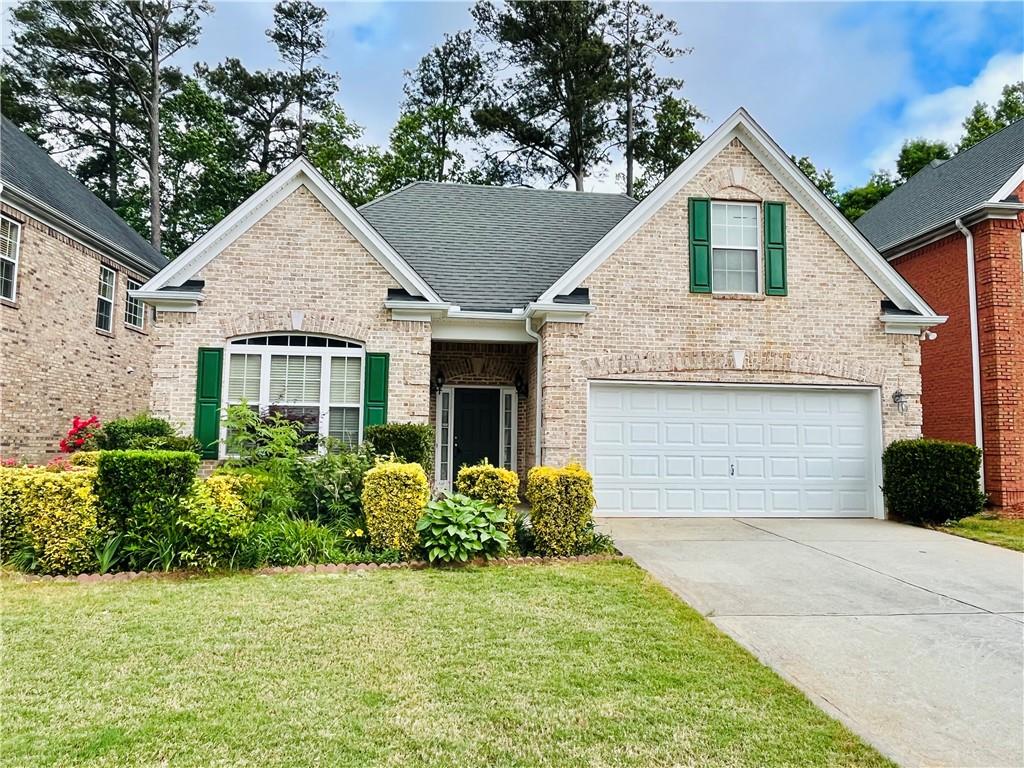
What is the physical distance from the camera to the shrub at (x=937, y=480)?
9.43m

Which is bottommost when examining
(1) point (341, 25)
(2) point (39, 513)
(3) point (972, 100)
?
(2) point (39, 513)

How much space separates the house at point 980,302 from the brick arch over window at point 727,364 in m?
3.16

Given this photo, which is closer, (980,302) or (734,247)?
(734,247)

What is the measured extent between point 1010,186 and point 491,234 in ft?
33.9

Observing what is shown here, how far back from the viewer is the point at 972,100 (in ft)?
86.1

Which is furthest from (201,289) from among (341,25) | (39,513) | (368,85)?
(341,25)

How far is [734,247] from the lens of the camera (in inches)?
414

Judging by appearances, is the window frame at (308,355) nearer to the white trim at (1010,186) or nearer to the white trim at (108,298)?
the white trim at (108,298)

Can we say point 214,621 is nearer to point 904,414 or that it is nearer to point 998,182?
point 904,414

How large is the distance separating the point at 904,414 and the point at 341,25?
2955cm

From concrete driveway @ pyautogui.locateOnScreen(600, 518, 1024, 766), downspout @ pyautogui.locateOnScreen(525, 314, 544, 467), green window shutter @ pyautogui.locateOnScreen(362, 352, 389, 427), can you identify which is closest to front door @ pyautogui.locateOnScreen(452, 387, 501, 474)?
downspout @ pyautogui.locateOnScreen(525, 314, 544, 467)

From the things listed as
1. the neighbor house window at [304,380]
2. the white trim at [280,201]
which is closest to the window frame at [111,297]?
the white trim at [280,201]

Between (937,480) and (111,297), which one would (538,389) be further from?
(111,297)

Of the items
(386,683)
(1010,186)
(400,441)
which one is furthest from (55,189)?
(1010,186)
